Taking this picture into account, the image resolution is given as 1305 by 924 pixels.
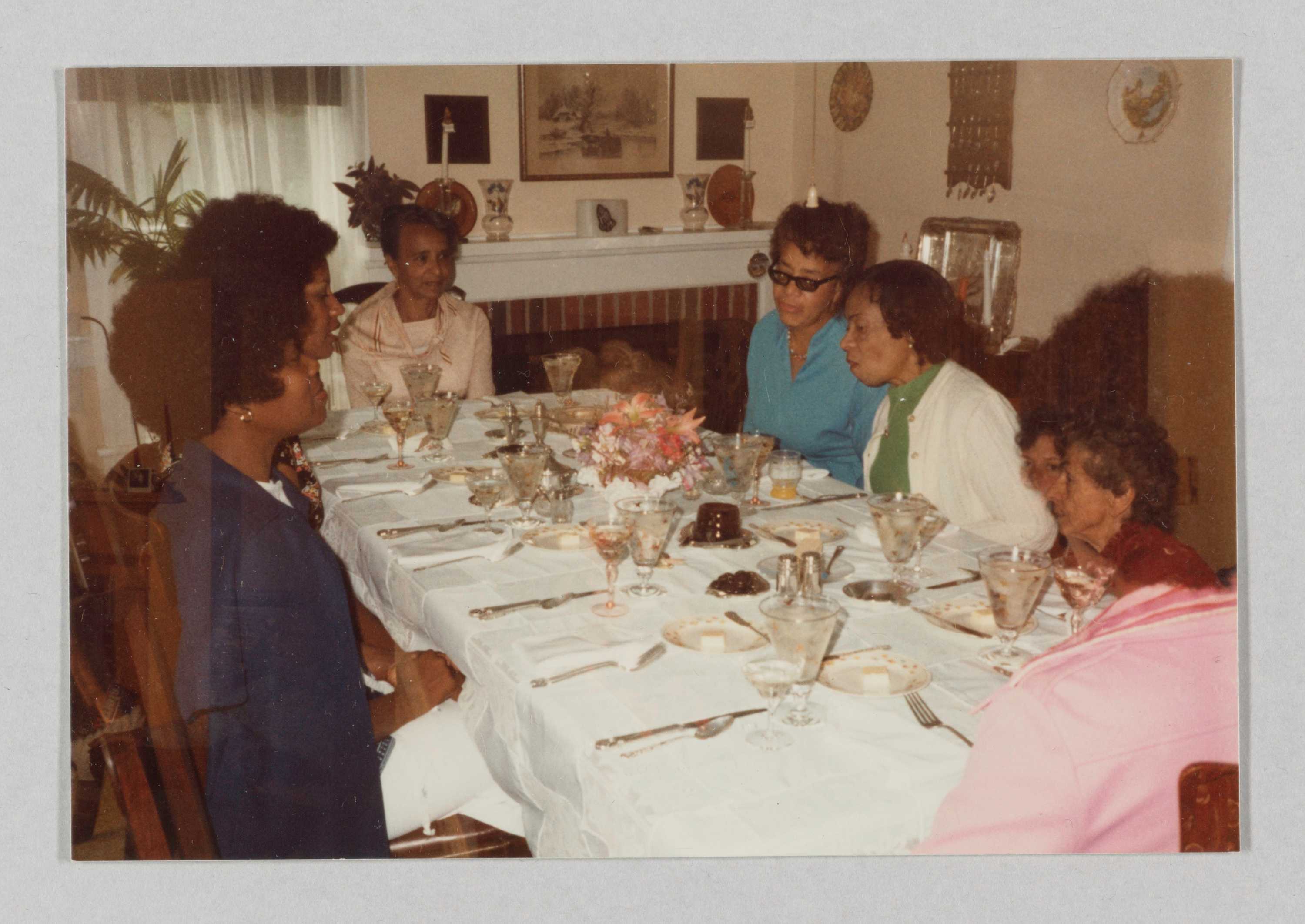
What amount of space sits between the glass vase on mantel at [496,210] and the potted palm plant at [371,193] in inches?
14.5

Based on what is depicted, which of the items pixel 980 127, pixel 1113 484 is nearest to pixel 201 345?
pixel 1113 484

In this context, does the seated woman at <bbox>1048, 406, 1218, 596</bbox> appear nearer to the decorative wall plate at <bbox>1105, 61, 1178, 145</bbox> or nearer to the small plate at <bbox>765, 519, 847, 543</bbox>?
the small plate at <bbox>765, 519, 847, 543</bbox>

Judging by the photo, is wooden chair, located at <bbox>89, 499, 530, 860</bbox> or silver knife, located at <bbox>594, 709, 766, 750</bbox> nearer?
silver knife, located at <bbox>594, 709, 766, 750</bbox>

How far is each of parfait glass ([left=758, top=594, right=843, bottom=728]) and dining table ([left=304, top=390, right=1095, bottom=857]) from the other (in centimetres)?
3

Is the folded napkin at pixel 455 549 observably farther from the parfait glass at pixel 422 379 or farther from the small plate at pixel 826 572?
the parfait glass at pixel 422 379

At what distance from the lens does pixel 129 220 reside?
1857 millimetres

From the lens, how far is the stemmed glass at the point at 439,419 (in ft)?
9.00

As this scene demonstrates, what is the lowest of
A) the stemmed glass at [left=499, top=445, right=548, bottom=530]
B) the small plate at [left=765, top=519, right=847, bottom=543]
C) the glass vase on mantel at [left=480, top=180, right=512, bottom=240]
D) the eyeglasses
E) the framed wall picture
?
the small plate at [left=765, top=519, right=847, bottom=543]

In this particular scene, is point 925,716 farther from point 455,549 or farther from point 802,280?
point 802,280

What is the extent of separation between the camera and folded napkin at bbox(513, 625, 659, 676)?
1.45 metres

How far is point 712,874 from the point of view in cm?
131

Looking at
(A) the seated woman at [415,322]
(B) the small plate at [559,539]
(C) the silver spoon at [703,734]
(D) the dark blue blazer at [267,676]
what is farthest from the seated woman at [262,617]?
(A) the seated woman at [415,322]

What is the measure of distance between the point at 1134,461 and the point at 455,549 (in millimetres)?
1279

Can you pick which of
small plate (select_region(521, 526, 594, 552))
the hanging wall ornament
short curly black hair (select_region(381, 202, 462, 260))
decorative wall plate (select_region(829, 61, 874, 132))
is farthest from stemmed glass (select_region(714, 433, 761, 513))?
decorative wall plate (select_region(829, 61, 874, 132))
